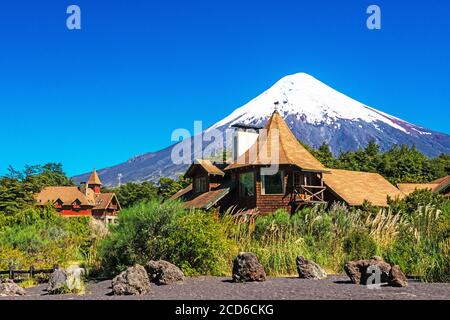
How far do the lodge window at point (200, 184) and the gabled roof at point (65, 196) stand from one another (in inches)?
1619

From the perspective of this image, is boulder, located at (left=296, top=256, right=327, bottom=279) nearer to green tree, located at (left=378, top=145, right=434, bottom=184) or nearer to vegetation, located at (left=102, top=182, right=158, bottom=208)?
green tree, located at (left=378, top=145, right=434, bottom=184)

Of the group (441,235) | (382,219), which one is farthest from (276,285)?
(382,219)

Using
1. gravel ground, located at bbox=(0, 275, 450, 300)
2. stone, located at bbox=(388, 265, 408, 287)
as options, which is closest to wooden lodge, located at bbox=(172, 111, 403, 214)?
gravel ground, located at bbox=(0, 275, 450, 300)

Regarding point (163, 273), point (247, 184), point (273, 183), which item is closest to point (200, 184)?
point (247, 184)

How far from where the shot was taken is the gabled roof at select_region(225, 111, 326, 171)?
2816 centimetres

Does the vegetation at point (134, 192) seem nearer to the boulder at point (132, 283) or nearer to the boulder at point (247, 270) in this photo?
the boulder at point (247, 270)

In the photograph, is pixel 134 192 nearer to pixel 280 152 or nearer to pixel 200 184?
pixel 200 184

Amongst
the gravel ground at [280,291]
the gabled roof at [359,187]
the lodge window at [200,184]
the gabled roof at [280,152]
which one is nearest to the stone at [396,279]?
the gravel ground at [280,291]

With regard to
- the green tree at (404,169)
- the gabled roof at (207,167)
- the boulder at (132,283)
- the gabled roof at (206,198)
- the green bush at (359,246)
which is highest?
the green tree at (404,169)

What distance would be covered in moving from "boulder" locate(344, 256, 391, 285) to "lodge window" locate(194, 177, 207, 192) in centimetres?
2160

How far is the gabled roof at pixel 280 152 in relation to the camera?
28.2 m

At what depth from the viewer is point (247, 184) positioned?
2919 cm

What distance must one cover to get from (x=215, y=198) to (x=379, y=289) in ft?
65.2

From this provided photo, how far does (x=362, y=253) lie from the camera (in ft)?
44.6
